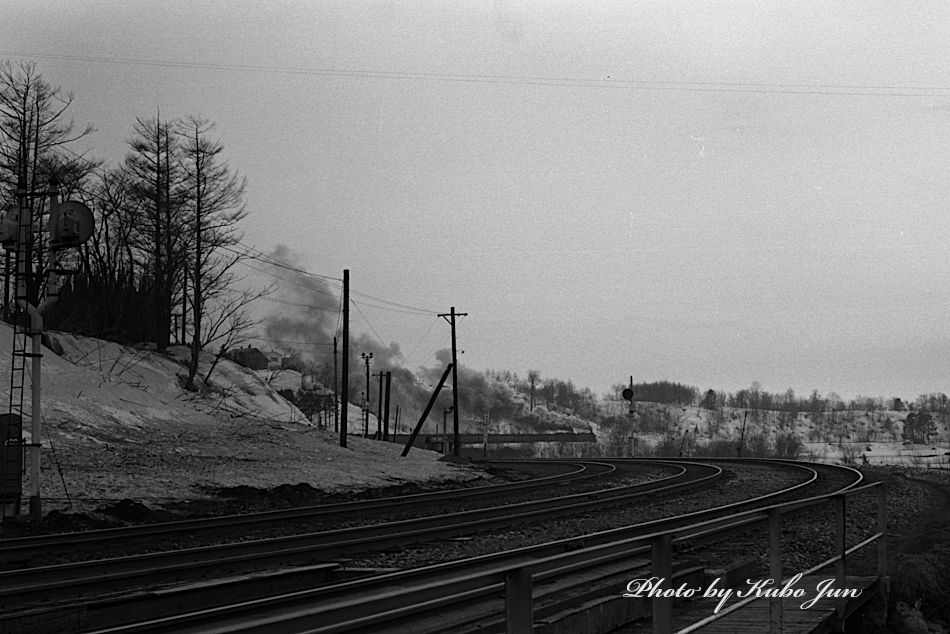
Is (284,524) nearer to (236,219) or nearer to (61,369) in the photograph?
(61,369)

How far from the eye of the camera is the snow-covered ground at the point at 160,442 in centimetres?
2356

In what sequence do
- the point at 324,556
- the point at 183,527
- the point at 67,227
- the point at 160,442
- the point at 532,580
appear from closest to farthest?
the point at 532,580, the point at 324,556, the point at 183,527, the point at 67,227, the point at 160,442

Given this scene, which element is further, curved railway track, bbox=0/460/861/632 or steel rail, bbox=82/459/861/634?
curved railway track, bbox=0/460/861/632

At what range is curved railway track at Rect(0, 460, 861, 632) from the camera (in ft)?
13.2

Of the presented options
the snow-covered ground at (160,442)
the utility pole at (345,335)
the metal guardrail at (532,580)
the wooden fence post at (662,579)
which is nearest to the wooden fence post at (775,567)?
the metal guardrail at (532,580)

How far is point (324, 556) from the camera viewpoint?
12.6m

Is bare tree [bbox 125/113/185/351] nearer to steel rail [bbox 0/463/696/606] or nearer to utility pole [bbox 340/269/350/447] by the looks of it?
utility pole [bbox 340/269/350/447]

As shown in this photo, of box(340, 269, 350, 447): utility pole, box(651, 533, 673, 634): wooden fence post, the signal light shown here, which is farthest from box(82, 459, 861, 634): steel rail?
box(340, 269, 350, 447): utility pole

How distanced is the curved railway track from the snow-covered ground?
25.3 feet

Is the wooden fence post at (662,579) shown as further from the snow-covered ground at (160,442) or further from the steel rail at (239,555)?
the snow-covered ground at (160,442)

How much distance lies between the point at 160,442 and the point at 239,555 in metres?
19.8

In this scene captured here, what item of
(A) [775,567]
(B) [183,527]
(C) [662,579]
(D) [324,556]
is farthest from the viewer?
(B) [183,527]

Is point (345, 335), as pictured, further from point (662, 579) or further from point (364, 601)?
point (364, 601)

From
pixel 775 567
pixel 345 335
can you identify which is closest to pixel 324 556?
pixel 775 567
